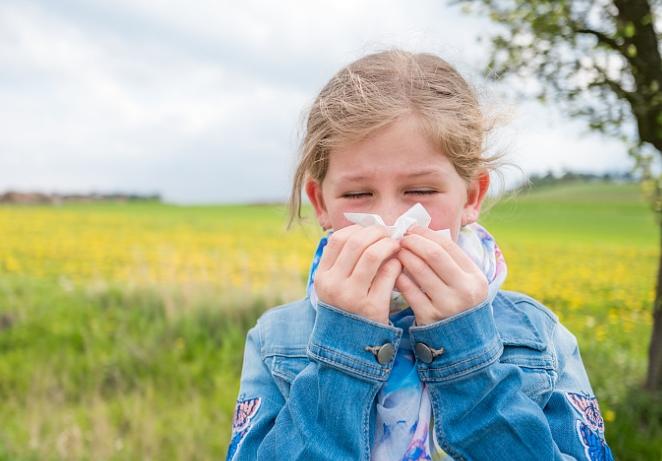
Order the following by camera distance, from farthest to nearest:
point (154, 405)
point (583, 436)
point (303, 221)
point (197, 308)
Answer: point (197, 308)
point (154, 405)
point (303, 221)
point (583, 436)

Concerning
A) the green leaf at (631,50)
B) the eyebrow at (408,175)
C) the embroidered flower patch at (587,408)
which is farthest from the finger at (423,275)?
the green leaf at (631,50)

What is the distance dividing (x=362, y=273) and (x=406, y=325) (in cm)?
29

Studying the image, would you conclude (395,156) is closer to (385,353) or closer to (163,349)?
(385,353)

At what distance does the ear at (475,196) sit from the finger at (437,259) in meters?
0.35

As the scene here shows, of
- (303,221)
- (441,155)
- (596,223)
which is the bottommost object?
(596,223)

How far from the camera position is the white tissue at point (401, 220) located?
1424 mm

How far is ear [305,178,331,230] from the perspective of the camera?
1.75 meters

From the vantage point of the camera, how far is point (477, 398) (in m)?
1.40

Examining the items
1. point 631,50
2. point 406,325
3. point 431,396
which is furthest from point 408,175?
point 631,50

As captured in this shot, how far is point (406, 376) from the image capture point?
1.49m

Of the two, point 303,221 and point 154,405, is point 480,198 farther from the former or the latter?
point 154,405

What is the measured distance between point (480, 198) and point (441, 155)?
0.89 feet

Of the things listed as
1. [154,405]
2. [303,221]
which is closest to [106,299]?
[154,405]

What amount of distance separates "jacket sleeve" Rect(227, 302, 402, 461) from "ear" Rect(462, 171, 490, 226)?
435mm
